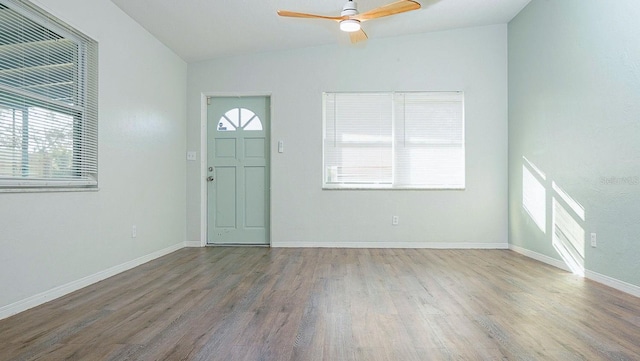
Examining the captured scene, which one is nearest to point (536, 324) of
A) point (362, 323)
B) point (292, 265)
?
point (362, 323)

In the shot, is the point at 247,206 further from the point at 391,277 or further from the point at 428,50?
the point at 428,50

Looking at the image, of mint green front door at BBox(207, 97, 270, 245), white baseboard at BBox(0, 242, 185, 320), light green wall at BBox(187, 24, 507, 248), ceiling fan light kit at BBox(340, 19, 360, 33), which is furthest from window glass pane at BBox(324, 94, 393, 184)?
white baseboard at BBox(0, 242, 185, 320)

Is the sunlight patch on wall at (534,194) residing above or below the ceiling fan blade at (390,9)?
below

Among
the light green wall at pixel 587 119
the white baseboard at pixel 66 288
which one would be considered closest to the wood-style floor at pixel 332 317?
the white baseboard at pixel 66 288

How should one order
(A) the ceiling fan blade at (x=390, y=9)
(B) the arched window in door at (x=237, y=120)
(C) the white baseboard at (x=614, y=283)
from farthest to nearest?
(B) the arched window in door at (x=237, y=120)
(A) the ceiling fan blade at (x=390, y=9)
(C) the white baseboard at (x=614, y=283)

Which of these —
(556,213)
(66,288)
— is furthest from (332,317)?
(556,213)

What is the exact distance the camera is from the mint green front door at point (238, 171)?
5375 millimetres

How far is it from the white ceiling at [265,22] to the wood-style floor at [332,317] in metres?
2.50

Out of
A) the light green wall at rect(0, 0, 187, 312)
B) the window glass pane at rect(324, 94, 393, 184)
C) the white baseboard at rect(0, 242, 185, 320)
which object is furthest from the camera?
the window glass pane at rect(324, 94, 393, 184)

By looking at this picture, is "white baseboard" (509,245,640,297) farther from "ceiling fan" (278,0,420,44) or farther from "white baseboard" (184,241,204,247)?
"white baseboard" (184,241,204,247)

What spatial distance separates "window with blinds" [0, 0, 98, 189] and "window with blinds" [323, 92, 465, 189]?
2.80m

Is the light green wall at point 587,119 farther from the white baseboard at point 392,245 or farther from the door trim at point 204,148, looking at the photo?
the door trim at point 204,148

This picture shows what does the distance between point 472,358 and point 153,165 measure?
3.76m

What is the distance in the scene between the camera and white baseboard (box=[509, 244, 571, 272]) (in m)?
3.92
